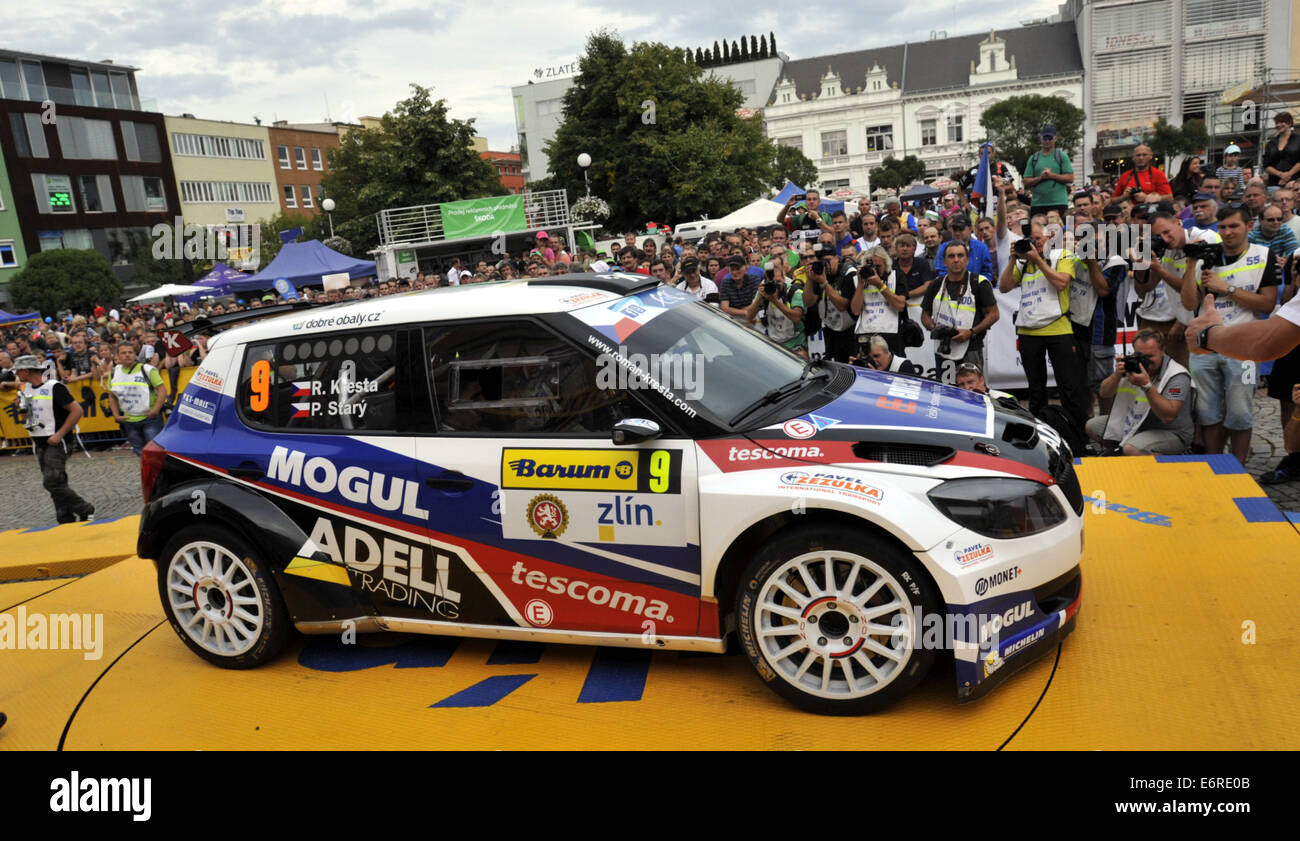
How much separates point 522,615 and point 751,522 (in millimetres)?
1230

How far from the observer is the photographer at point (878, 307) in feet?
26.6

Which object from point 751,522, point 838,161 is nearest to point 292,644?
point 751,522

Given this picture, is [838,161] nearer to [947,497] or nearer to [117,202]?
[117,202]

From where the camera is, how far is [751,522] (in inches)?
139

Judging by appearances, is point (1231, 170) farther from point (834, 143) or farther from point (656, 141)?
point (834, 143)

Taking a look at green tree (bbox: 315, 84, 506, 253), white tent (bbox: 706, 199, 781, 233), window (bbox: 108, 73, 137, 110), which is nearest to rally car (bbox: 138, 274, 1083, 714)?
white tent (bbox: 706, 199, 781, 233)

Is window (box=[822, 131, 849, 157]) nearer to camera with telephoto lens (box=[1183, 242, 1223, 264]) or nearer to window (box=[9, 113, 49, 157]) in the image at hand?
window (box=[9, 113, 49, 157])

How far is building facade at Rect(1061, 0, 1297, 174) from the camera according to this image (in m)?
85.8

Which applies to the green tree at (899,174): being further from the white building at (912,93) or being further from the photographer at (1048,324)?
the photographer at (1048,324)

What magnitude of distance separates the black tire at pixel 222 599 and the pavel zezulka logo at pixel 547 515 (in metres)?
1.56

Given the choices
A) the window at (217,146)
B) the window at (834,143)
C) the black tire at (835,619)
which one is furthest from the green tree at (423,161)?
the window at (834,143)

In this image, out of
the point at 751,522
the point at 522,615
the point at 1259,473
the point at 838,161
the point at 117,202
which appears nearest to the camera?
the point at 751,522

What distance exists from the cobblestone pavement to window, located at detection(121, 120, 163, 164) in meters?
57.8

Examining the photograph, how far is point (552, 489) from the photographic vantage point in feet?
12.6
